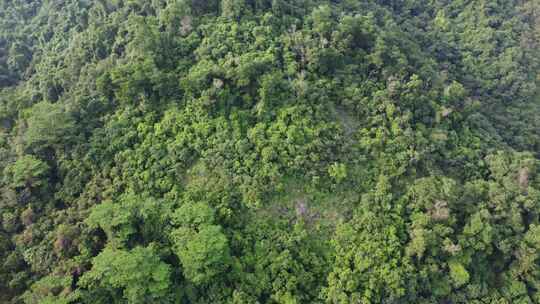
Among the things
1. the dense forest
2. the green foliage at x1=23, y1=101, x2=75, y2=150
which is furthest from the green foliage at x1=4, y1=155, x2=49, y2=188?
the green foliage at x1=23, y1=101, x2=75, y2=150

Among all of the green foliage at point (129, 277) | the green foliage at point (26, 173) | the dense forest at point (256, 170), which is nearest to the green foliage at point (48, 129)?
the dense forest at point (256, 170)

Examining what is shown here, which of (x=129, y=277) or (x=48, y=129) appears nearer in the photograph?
(x=129, y=277)

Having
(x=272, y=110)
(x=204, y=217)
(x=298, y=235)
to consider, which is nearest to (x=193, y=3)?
(x=272, y=110)

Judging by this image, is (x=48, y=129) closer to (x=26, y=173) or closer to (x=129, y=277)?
(x=26, y=173)

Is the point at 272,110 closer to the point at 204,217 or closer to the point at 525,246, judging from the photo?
the point at 204,217

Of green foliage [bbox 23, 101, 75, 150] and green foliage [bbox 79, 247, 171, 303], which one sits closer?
green foliage [bbox 79, 247, 171, 303]

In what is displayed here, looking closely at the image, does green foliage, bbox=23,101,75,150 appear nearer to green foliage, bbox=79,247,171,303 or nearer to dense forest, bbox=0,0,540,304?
dense forest, bbox=0,0,540,304

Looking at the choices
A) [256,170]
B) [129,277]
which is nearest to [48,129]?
[129,277]

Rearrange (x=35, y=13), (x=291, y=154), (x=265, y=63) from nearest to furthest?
1. (x=291, y=154)
2. (x=265, y=63)
3. (x=35, y=13)
